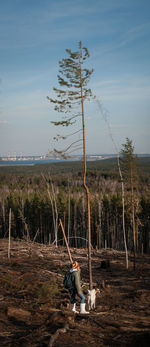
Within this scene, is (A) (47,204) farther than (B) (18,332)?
Yes

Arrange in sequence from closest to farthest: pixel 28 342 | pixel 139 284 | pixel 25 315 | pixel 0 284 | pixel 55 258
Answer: pixel 28 342
pixel 25 315
pixel 0 284
pixel 139 284
pixel 55 258

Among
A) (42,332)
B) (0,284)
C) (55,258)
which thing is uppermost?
(42,332)

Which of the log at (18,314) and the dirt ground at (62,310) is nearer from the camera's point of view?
the dirt ground at (62,310)

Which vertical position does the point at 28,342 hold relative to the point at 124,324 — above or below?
above

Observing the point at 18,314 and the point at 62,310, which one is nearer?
the point at 18,314

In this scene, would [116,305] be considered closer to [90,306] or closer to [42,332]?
[90,306]

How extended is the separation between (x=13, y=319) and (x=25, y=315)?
0.45 meters

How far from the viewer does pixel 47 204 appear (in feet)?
144

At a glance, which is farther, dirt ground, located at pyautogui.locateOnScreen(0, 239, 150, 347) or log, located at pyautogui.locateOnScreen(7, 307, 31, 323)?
log, located at pyautogui.locateOnScreen(7, 307, 31, 323)

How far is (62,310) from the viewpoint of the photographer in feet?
30.4

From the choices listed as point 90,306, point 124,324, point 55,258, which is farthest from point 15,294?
point 55,258

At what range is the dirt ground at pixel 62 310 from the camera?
6.80m

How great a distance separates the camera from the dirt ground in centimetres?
680

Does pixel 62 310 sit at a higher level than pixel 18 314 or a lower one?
lower
